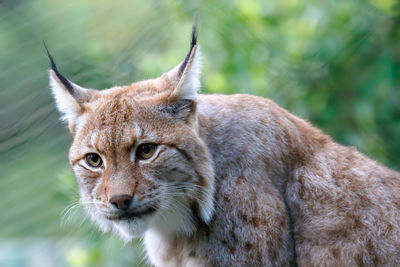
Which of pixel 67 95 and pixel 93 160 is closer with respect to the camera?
pixel 93 160

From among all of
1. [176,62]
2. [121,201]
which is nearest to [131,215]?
[121,201]

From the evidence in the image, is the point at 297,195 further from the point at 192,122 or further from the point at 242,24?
the point at 242,24

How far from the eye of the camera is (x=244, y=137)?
3490 mm

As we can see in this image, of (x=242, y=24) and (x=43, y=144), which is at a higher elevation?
(x=242, y=24)

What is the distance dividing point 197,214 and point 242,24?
2553 millimetres

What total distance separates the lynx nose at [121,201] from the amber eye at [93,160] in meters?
0.30

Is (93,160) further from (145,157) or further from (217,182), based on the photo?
(217,182)

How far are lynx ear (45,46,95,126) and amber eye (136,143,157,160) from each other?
49cm

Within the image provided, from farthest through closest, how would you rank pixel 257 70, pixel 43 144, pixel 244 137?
pixel 257 70
pixel 43 144
pixel 244 137

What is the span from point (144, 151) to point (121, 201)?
31 cm

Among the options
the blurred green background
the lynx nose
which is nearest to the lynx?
the lynx nose

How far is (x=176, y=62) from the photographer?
5211 millimetres

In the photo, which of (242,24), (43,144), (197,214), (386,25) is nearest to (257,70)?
(242,24)

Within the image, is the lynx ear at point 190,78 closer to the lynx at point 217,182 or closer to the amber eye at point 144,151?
the lynx at point 217,182
